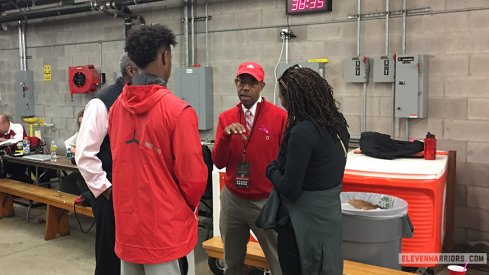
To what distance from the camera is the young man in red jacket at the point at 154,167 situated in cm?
158

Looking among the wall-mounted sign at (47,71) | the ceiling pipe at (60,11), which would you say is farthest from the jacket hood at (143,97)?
the wall-mounted sign at (47,71)

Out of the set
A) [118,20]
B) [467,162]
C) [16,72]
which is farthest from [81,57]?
[467,162]

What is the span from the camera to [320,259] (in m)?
1.75

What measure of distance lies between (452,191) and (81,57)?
17.8ft

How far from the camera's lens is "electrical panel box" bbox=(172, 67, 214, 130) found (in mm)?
5281

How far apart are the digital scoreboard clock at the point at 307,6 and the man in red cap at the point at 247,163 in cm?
228

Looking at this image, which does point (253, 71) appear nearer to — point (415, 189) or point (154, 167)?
point (154, 167)

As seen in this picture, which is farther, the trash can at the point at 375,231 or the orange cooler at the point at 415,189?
the orange cooler at the point at 415,189

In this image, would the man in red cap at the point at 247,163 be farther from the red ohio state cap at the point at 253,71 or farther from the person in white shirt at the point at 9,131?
the person in white shirt at the point at 9,131

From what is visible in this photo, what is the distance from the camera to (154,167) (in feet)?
5.20

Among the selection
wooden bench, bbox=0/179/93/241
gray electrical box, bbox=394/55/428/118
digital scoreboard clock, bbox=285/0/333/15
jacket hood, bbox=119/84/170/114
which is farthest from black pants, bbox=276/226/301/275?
digital scoreboard clock, bbox=285/0/333/15

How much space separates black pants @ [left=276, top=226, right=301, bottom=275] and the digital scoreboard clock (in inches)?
126

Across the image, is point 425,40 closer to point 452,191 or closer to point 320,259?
point 452,191

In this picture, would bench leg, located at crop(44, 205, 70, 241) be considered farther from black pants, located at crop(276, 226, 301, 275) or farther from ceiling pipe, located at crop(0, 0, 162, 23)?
black pants, located at crop(276, 226, 301, 275)
